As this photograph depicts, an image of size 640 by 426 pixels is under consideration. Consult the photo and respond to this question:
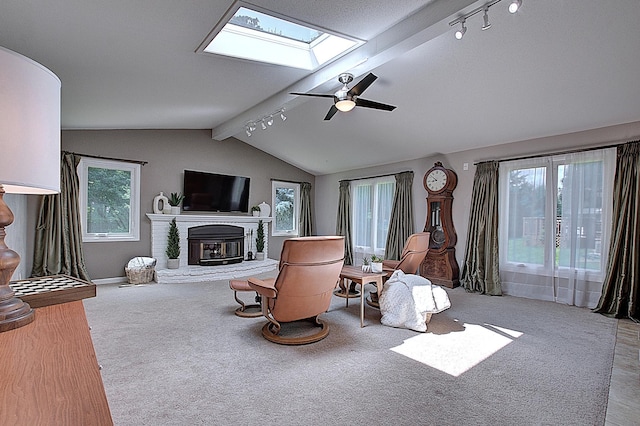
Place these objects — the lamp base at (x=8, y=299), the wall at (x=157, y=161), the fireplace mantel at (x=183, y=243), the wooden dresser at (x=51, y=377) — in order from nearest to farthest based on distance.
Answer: the wooden dresser at (x=51, y=377)
the lamp base at (x=8, y=299)
the wall at (x=157, y=161)
the fireplace mantel at (x=183, y=243)

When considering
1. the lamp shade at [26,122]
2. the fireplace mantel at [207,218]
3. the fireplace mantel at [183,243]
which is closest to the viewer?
the lamp shade at [26,122]

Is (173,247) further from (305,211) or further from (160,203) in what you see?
(305,211)

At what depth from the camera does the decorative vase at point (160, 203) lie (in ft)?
21.5

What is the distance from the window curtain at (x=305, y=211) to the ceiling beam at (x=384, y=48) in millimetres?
3775

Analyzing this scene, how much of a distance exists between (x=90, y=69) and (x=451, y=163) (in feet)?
18.0

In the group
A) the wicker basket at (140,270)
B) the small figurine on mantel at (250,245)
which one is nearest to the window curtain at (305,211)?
the small figurine on mantel at (250,245)

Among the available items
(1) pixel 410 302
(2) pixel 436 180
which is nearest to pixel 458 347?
(1) pixel 410 302

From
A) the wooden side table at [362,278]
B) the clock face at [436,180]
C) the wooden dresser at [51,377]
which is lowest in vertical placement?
the wooden side table at [362,278]

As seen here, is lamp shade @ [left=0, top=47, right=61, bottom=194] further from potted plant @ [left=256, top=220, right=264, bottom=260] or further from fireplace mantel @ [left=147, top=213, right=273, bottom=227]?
potted plant @ [left=256, top=220, right=264, bottom=260]

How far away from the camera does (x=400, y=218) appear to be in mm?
6945

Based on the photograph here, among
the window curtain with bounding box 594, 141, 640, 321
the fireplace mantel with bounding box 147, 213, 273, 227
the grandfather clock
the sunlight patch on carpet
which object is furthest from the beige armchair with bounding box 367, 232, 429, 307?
the fireplace mantel with bounding box 147, 213, 273, 227

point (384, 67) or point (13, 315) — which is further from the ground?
point (384, 67)

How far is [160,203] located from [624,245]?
732 cm

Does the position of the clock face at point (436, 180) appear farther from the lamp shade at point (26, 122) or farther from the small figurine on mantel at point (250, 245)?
the lamp shade at point (26, 122)
